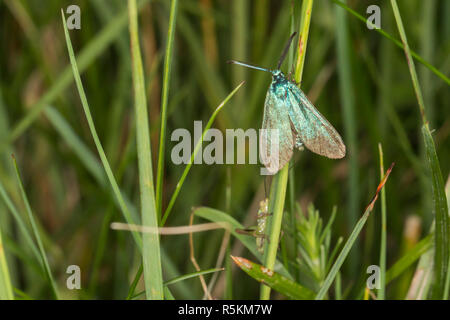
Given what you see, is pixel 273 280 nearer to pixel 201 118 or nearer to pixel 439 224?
pixel 439 224

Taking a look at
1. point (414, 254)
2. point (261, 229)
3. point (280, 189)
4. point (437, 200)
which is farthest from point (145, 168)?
point (414, 254)

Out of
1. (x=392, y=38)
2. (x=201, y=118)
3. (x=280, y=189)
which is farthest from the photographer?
(x=201, y=118)

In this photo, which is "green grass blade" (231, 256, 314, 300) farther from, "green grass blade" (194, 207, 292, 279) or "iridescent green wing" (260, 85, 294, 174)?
"iridescent green wing" (260, 85, 294, 174)

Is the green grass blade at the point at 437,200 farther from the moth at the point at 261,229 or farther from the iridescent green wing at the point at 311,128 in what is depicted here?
the moth at the point at 261,229

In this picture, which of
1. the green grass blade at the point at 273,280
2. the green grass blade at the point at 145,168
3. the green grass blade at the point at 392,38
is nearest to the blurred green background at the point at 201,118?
the green grass blade at the point at 392,38

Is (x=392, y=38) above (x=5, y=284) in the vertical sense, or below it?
above

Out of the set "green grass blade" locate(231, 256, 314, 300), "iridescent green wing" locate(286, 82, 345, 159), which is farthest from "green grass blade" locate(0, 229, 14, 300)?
"iridescent green wing" locate(286, 82, 345, 159)
